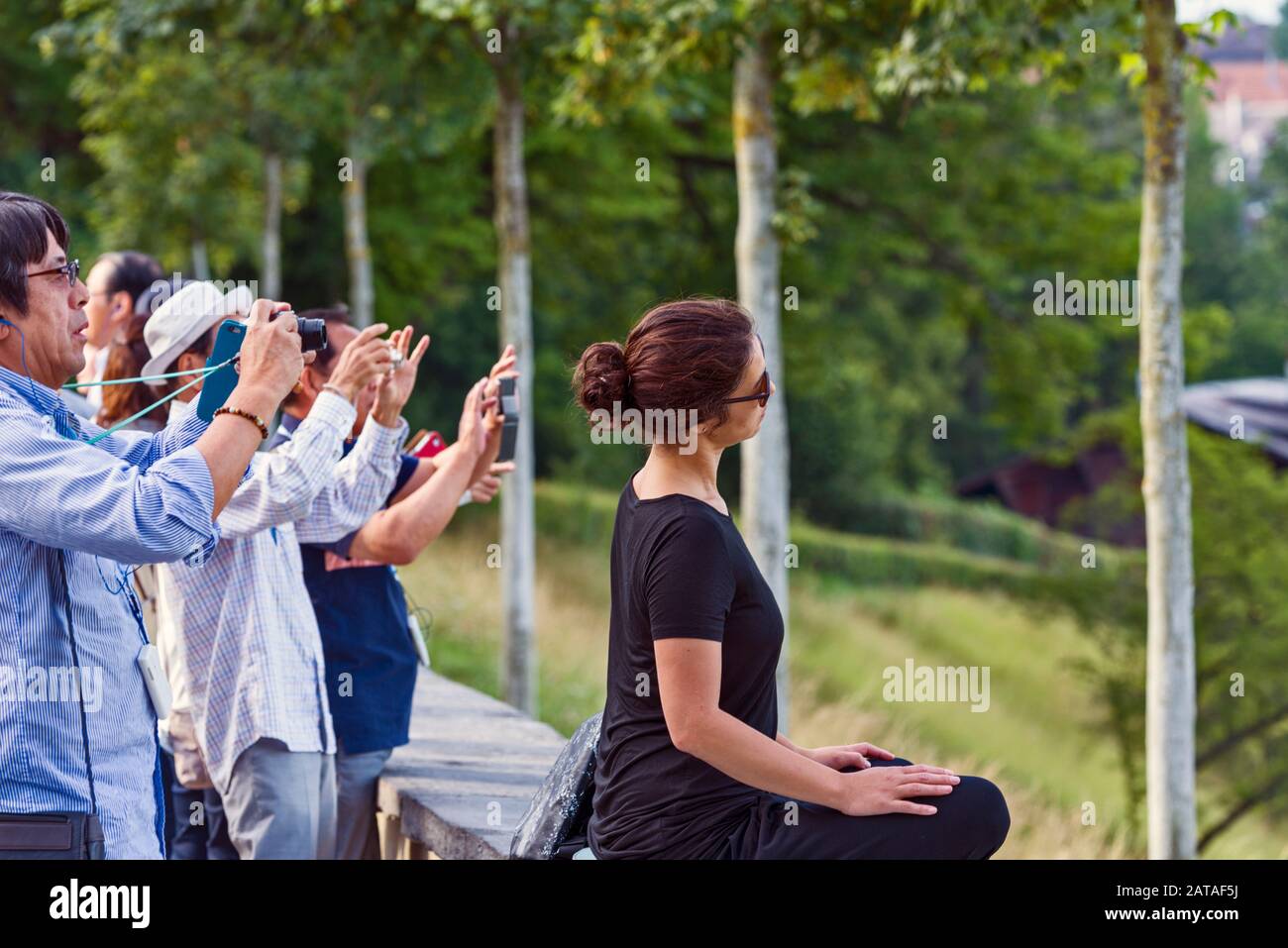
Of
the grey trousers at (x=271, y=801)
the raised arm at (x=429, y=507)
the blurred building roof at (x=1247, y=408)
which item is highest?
the raised arm at (x=429, y=507)

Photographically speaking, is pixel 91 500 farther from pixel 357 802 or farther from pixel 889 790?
pixel 357 802

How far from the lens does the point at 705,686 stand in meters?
2.75

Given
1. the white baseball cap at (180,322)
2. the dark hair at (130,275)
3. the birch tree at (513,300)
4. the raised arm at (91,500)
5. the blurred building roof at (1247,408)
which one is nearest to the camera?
the raised arm at (91,500)

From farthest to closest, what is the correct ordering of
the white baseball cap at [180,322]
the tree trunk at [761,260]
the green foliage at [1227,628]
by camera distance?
the green foliage at [1227,628] → the tree trunk at [761,260] → the white baseball cap at [180,322]

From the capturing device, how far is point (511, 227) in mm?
11312

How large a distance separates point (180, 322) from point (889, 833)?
2.30 metres

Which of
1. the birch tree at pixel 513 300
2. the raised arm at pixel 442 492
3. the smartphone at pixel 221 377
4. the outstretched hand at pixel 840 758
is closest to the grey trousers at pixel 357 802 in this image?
the raised arm at pixel 442 492

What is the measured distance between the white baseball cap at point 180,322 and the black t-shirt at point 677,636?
1599 millimetres

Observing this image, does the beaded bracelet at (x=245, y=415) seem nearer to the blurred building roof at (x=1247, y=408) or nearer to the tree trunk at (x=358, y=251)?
the tree trunk at (x=358, y=251)

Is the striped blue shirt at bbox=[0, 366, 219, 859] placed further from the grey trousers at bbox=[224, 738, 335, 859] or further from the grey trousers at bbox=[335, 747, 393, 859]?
the grey trousers at bbox=[335, 747, 393, 859]

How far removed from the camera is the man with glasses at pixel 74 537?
8.44 ft

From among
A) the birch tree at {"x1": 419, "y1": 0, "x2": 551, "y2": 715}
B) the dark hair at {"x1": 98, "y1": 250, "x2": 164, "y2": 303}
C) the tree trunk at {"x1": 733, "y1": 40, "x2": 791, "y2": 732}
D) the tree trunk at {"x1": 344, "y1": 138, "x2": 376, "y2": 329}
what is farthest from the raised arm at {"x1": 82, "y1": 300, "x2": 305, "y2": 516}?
the tree trunk at {"x1": 344, "y1": 138, "x2": 376, "y2": 329}
